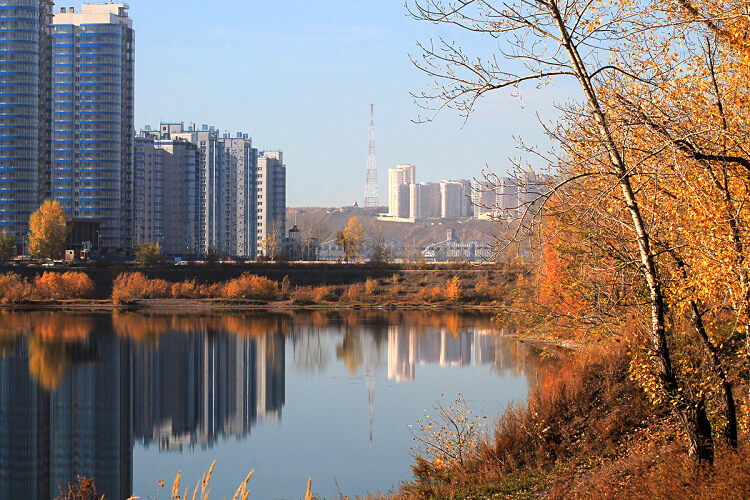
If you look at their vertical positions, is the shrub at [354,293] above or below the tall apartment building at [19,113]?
below

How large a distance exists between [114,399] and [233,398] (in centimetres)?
390

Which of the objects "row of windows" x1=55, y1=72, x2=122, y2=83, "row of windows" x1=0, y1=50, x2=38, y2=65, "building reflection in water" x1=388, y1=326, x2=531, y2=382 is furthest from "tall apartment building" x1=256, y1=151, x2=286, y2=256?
"building reflection in water" x1=388, y1=326, x2=531, y2=382

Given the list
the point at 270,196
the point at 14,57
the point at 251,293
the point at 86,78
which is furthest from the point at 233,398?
the point at 270,196

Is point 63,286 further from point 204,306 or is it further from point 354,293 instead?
point 354,293

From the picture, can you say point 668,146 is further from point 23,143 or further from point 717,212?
point 23,143

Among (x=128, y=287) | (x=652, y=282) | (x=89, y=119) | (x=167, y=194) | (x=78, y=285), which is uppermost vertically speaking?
(x=89, y=119)

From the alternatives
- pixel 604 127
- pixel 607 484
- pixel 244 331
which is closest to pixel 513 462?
pixel 607 484

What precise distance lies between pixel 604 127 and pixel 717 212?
1426mm

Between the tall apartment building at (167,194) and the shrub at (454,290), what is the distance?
50212mm

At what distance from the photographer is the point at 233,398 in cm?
3119

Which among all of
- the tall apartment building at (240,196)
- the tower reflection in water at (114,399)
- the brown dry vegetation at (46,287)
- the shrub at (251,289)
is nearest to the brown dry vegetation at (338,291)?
the shrub at (251,289)

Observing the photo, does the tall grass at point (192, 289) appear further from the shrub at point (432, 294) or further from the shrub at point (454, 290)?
the shrub at point (454, 290)

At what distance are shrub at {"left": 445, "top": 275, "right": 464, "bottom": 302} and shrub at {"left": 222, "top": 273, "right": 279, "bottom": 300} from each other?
13.6 meters

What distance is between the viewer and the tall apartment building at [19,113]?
305 ft
